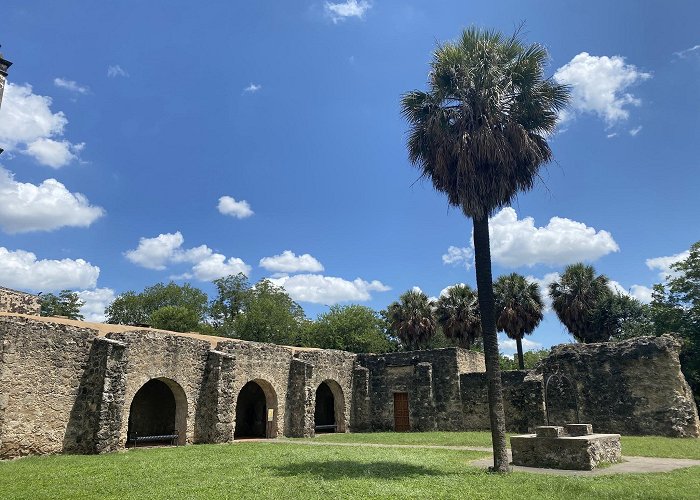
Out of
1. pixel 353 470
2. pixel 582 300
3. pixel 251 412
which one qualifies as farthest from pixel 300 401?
pixel 582 300

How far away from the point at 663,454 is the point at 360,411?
1649 cm

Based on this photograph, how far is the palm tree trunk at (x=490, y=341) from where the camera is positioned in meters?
10.9

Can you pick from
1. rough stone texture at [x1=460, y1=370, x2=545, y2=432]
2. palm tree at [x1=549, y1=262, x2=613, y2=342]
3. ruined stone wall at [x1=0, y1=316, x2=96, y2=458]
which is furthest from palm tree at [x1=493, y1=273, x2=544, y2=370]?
ruined stone wall at [x1=0, y1=316, x2=96, y2=458]

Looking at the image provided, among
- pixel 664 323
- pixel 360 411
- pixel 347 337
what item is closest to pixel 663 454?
pixel 360 411

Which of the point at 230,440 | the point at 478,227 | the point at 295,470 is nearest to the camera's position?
the point at 295,470

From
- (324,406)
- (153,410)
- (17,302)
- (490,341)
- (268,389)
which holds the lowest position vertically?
(324,406)

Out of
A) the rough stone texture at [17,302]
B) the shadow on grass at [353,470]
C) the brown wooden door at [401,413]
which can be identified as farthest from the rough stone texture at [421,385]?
the rough stone texture at [17,302]

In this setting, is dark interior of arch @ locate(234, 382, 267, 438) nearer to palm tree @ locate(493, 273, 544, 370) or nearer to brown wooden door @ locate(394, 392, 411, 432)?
brown wooden door @ locate(394, 392, 411, 432)

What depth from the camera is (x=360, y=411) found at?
27.6 m

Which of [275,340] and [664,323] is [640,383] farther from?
[275,340]

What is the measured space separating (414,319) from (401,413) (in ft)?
39.4

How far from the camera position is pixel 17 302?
1916 cm

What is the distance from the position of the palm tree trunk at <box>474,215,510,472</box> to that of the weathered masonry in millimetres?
4829

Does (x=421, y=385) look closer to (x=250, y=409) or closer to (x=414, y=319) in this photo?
(x=250, y=409)
